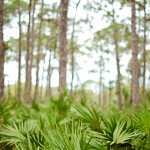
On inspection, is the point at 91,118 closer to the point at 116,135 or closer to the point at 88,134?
the point at 88,134

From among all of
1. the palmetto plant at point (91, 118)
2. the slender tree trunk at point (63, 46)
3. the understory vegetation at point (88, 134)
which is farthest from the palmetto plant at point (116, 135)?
the slender tree trunk at point (63, 46)

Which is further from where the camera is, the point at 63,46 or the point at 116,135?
the point at 63,46

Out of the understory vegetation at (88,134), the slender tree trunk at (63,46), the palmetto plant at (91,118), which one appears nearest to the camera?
the understory vegetation at (88,134)

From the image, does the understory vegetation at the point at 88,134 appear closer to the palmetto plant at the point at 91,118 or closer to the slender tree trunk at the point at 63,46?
the palmetto plant at the point at 91,118

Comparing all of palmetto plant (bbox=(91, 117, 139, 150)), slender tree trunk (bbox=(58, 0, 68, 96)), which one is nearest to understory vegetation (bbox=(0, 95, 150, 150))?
palmetto plant (bbox=(91, 117, 139, 150))

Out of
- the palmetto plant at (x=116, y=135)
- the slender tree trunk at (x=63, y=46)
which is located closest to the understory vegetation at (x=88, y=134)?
the palmetto plant at (x=116, y=135)

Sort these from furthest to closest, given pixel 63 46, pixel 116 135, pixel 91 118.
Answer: pixel 63 46, pixel 91 118, pixel 116 135

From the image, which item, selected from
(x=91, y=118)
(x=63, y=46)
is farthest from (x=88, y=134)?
(x=63, y=46)

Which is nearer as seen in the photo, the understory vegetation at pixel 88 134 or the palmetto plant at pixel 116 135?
the understory vegetation at pixel 88 134

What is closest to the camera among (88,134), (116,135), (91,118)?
(116,135)

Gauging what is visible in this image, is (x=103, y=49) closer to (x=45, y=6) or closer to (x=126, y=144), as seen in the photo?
(x=45, y=6)

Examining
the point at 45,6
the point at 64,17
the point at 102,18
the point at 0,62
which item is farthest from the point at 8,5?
the point at 0,62

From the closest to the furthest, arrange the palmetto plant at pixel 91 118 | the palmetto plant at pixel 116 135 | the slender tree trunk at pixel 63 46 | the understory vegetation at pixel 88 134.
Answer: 1. the understory vegetation at pixel 88 134
2. the palmetto plant at pixel 116 135
3. the palmetto plant at pixel 91 118
4. the slender tree trunk at pixel 63 46

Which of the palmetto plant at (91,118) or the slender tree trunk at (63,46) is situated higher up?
the slender tree trunk at (63,46)
